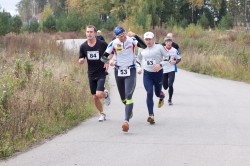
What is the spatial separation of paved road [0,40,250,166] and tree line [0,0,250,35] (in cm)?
4281

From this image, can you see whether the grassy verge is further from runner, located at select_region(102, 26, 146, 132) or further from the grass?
runner, located at select_region(102, 26, 146, 132)

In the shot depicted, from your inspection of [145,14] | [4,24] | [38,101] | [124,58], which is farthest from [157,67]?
[145,14]

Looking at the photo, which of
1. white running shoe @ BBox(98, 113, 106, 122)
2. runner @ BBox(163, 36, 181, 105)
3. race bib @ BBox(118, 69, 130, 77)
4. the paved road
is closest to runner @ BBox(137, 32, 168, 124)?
race bib @ BBox(118, 69, 130, 77)

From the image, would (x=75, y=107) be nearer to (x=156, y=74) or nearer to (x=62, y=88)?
(x=62, y=88)

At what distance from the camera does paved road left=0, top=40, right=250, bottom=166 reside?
24.5ft

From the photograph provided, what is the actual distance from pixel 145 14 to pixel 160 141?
53.3m

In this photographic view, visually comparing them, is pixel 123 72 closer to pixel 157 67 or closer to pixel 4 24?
pixel 157 67

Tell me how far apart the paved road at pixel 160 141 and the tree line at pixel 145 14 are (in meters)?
42.8

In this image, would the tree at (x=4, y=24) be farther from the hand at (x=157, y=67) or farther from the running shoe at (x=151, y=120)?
the running shoe at (x=151, y=120)

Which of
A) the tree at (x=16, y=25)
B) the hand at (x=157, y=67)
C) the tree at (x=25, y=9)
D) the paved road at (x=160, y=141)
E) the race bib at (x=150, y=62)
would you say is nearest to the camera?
the paved road at (x=160, y=141)

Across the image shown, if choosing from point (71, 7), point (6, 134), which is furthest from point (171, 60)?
point (71, 7)

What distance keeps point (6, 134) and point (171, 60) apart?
6.87 metres

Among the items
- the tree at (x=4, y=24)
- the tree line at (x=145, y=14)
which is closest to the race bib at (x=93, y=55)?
the tree at (x=4, y=24)

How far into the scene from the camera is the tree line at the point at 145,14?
6656 centimetres
